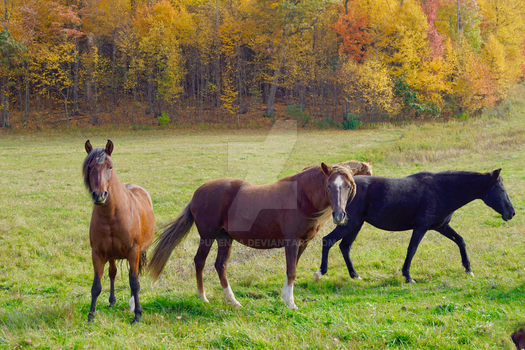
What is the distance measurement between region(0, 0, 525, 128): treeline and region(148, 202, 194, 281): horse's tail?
1429 inches

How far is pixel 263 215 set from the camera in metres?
5.65

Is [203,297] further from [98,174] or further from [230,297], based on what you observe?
[98,174]

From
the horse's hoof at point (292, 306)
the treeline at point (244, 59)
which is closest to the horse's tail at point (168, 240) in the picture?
the horse's hoof at point (292, 306)

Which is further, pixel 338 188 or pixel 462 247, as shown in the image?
pixel 462 247

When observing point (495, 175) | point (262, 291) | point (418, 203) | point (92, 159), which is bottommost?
point (262, 291)

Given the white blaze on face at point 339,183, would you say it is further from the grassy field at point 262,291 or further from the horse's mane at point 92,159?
the horse's mane at point 92,159

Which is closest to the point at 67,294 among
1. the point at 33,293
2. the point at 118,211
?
the point at 33,293

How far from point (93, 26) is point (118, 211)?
46146mm

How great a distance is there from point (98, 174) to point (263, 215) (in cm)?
237

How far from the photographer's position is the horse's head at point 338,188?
4.84 m

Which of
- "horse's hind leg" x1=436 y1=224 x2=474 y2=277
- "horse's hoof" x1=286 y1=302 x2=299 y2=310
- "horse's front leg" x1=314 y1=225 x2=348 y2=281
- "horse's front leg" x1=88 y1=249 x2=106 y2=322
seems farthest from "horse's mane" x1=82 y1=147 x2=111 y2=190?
"horse's hind leg" x1=436 y1=224 x2=474 y2=277

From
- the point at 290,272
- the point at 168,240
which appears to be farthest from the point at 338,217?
the point at 168,240

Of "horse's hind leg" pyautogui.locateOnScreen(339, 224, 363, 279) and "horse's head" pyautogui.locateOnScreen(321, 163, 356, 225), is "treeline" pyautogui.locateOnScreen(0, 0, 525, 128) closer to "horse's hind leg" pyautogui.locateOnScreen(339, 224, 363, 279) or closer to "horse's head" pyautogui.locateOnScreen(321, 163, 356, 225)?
"horse's hind leg" pyautogui.locateOnScreen(339, 224, 363, 279)

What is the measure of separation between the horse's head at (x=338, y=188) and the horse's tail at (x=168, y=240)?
96.3 inches
